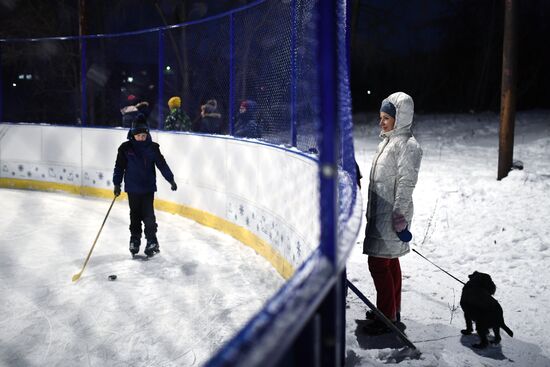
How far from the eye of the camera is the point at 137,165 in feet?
20.5

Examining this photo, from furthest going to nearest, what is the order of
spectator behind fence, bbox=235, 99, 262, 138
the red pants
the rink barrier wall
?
spectator behind fence, bbox=235, 99, 262, 138 → the rink barrier wall → the red pants

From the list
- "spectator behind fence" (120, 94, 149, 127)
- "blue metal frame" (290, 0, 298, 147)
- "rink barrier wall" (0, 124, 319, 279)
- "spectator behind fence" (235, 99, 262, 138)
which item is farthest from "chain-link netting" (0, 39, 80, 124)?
"blue metal frame" (290, 0, 298, 147)

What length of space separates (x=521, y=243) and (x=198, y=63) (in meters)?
16.7

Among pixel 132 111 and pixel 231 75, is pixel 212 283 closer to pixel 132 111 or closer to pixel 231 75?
pixel 231 75

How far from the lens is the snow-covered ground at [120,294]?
3.81m

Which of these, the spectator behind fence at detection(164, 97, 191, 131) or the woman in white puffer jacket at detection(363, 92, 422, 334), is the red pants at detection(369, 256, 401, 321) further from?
the spectator behind fence at detection(164, 97, 191, 131)

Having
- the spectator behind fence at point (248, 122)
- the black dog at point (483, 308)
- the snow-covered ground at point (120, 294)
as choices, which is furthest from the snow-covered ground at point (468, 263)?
the spectator behind fence at point (248, 122)

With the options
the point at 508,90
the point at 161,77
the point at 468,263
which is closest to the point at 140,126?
the point at 468,263

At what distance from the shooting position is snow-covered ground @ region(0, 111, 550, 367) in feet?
12.4

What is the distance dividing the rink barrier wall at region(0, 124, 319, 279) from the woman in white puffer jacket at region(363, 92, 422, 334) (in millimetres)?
436

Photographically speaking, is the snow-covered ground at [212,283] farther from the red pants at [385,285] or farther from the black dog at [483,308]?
the red pants at [385,285]

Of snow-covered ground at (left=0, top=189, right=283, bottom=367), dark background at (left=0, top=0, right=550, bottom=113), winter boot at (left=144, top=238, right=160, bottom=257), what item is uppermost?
dark background at (left=0, top=0, right=550, bottom=113)

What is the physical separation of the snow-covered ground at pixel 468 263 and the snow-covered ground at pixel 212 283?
0.05 feet

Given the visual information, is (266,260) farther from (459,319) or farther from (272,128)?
(459,319)
